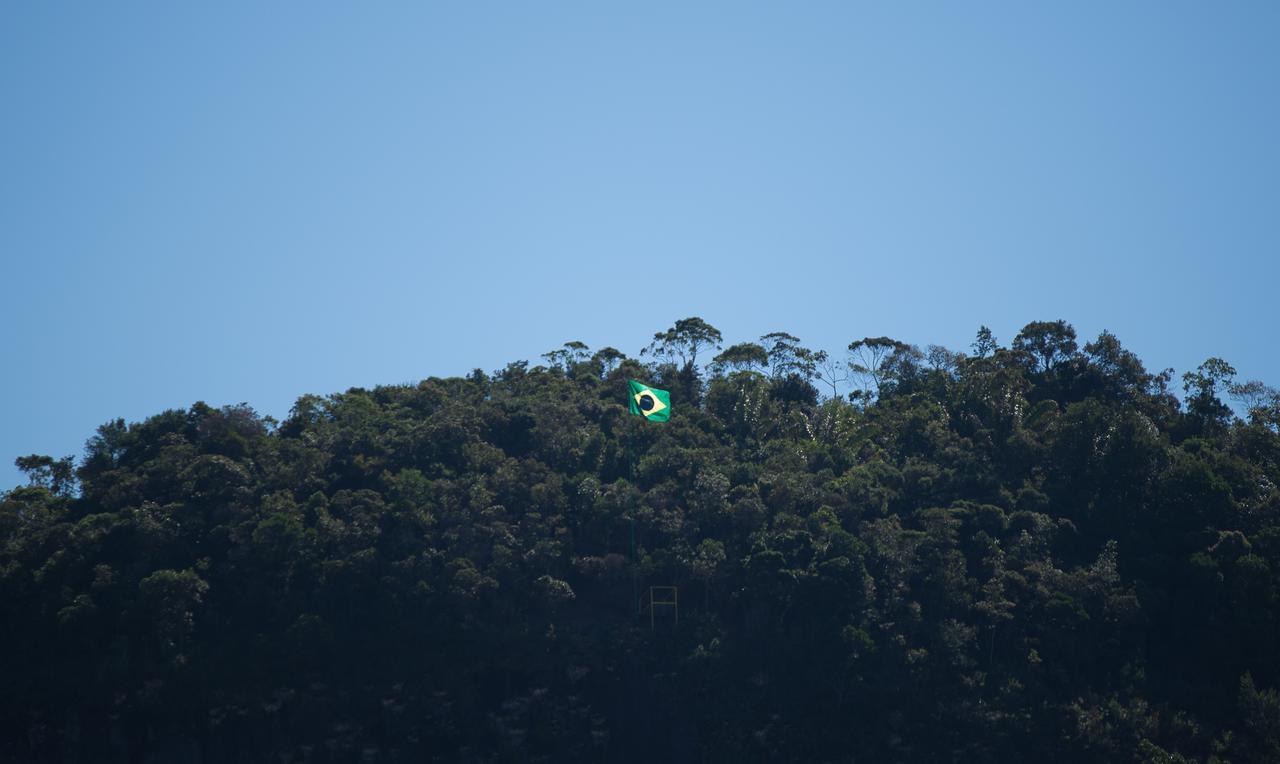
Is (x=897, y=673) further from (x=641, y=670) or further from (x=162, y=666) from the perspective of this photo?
(x=162, y=666)

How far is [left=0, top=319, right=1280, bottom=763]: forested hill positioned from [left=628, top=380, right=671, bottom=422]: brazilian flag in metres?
4.37

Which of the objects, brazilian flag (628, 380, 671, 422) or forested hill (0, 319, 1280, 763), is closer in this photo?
forested hill (0, 319, 1280, 763)

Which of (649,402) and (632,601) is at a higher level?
(649,402)

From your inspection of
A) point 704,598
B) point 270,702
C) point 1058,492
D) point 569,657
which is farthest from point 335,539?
point 1058,492

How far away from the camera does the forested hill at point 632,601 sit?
63625mm

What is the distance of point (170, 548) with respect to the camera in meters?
67.6

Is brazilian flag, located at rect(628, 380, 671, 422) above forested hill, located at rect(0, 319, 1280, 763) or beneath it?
above

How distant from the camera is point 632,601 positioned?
69.1 metres

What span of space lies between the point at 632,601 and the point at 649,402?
9.50 m

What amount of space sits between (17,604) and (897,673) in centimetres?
3993

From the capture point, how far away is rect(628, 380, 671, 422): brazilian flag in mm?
69438

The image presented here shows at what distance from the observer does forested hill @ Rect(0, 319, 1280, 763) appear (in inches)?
2505

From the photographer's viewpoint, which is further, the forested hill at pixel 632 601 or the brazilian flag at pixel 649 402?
the brazilian flag at pixel 649 402

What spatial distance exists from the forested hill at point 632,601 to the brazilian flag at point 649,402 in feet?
14.3
